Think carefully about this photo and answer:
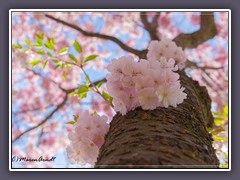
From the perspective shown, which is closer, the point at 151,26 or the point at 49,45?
the point at 49,45

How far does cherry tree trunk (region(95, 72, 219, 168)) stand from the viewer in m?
0.74

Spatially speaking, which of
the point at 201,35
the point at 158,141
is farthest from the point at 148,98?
the point at 201,35

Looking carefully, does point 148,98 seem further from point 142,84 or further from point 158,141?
point 158,141

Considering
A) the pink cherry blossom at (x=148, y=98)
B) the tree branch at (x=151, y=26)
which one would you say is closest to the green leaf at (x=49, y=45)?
the tree branch at (x=151, y=26)

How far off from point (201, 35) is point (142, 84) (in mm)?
1633

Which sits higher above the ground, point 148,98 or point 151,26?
point 151,26

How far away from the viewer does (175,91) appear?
1.02 metres

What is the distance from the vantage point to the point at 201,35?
2.49 meters

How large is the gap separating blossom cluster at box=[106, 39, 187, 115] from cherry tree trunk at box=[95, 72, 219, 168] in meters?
0.03

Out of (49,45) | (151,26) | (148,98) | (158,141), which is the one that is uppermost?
(151,26)

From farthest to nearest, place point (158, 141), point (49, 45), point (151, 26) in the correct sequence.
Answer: point (151, 26)
point (49, 45)
point (158, 141)

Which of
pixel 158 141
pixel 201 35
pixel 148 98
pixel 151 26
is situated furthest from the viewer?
pixel 151 26
